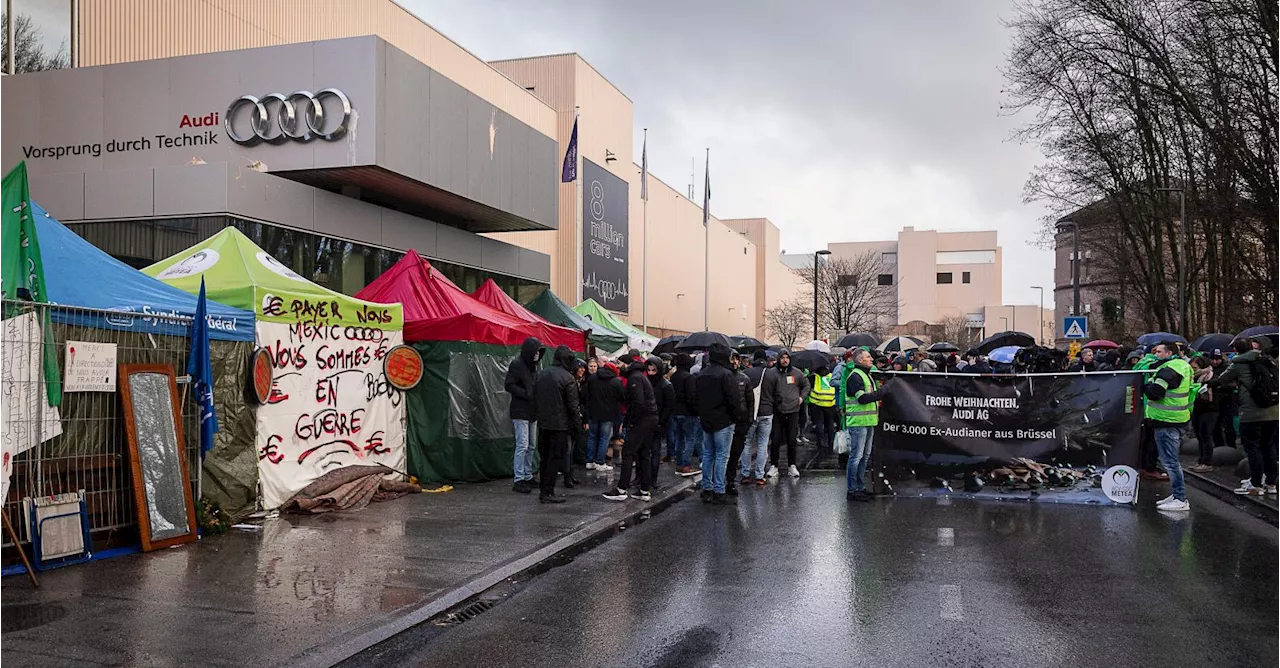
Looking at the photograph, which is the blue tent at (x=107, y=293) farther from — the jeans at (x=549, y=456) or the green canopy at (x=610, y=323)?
the green canopy at (x=610, y=323)

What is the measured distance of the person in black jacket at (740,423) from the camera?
11.7m

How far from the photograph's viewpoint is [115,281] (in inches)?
359

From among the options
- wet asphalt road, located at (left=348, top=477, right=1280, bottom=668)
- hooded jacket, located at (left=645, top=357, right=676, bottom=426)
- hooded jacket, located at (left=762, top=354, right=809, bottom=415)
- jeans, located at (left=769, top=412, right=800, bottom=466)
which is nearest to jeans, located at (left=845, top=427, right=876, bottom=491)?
wet asphalt road, located at (left=348, top=477, right=1280, bottom=668)

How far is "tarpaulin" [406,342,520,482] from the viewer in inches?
515

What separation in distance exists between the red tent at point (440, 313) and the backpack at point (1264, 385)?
9545 mm

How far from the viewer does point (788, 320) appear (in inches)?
3031

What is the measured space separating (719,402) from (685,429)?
11.3 feet

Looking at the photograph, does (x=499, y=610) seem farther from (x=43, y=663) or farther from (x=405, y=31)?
(x=405, y=31)

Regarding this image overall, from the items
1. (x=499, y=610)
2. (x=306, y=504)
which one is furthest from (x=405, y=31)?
(x=499, y=610)

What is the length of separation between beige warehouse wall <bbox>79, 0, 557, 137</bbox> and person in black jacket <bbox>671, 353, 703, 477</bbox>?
14258 millimetres

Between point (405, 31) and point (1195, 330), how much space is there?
30.0m

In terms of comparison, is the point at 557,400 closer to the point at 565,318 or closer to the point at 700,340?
the point at 565,318

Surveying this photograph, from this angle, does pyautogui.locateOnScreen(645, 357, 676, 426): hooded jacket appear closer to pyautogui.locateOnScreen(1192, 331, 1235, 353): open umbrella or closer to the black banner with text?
the black banner with text

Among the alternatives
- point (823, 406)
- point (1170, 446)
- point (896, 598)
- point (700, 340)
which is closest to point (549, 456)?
point (896, 598)
